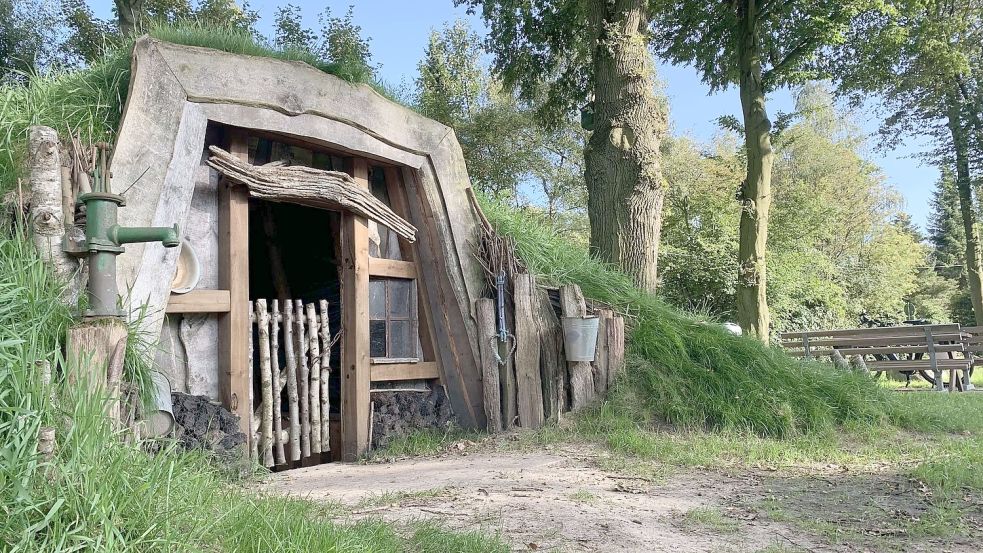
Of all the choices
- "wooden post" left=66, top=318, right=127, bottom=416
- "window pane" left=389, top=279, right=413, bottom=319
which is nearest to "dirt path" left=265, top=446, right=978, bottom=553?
"wooden post" left=66, top=318, right=127, bottom=416

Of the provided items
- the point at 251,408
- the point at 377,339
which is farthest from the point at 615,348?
the point at 251,408

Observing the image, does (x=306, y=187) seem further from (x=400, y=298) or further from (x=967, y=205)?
(x=967, y=205)

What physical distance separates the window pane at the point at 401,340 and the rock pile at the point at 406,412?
37cm

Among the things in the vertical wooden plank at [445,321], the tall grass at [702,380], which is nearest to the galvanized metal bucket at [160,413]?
the vertical wooden plank at [445,321]

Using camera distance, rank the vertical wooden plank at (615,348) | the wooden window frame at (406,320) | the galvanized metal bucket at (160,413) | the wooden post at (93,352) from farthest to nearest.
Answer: the vertical wooden plank at (615,348), the wooden window frame at (406,320), the galvanized metal bucket at (160,413), the wooden post at (93,352)

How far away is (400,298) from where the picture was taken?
6.54 m

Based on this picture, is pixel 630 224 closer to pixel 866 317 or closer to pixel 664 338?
pixel 664 338

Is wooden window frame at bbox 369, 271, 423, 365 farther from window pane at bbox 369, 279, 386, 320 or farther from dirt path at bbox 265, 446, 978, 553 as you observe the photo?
dirt path at bbox 265, 446, 978, 553

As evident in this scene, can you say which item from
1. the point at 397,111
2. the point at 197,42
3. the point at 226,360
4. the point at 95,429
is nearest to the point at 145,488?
the point at 95,429

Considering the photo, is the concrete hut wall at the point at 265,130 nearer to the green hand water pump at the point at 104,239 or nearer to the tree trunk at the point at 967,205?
the green hand water pump at the point at 104,239

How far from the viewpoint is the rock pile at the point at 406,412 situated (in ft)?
19.8

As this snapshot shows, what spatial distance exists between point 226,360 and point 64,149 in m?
1.87

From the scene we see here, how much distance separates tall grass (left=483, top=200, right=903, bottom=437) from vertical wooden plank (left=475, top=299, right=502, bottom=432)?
67 cm

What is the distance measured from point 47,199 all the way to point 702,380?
5.30 metres
